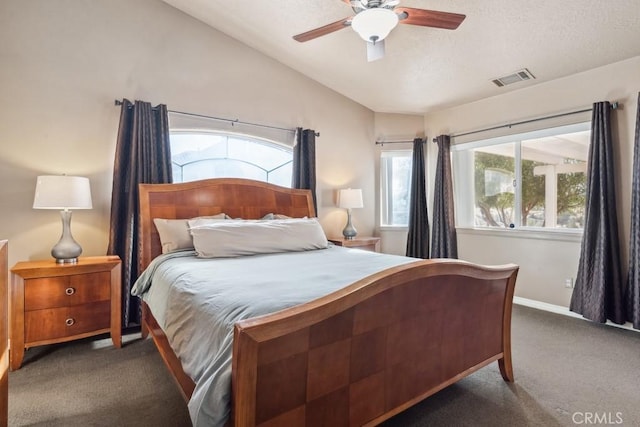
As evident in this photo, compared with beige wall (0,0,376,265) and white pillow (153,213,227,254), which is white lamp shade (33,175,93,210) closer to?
beige wall (0,0,376,265)

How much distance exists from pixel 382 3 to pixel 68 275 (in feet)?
9.48

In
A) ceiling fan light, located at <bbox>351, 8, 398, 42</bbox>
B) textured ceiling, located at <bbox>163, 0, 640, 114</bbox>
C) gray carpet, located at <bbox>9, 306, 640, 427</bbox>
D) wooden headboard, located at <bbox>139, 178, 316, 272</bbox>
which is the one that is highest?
textured ceiling, located at <bbox>163, 0, 640, 114</bbox>

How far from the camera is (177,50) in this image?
3367 millimetres

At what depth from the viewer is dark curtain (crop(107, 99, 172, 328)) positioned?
9.66 ft

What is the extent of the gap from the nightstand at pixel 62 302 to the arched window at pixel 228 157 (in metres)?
1.26

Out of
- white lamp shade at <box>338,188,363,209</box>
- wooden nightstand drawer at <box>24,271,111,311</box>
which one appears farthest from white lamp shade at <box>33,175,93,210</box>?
white lamp shade at <box>338,188,363,209</box>

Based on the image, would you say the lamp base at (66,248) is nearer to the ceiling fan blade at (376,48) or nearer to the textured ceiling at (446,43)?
the textured ceiling at (446,43)

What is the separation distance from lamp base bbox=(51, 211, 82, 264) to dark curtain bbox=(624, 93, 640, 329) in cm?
457

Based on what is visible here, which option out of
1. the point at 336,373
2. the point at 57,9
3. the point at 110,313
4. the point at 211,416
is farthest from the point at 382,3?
the point at 110,313

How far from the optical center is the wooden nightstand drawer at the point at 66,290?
7.69 ft

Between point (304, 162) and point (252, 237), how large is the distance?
5.11ft
